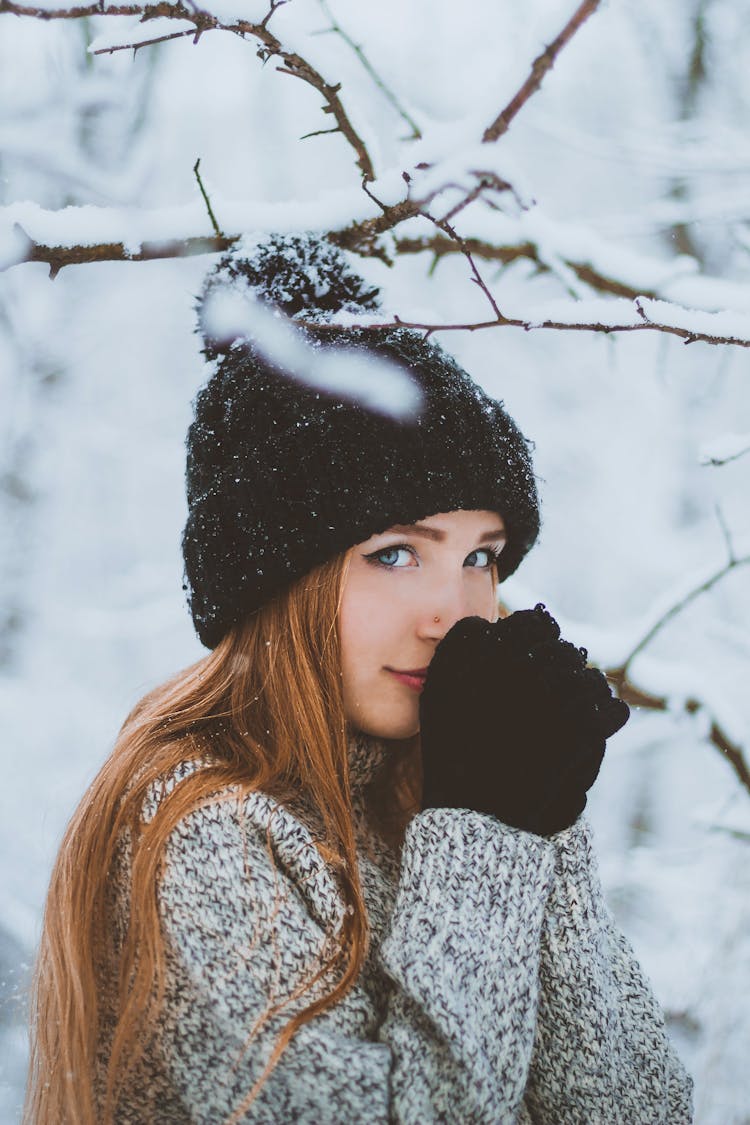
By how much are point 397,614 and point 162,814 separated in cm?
46

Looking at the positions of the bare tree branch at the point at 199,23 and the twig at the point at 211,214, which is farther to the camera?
the twig at the point at 211,214

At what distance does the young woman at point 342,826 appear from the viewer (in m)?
1.07

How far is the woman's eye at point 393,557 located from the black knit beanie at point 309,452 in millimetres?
75

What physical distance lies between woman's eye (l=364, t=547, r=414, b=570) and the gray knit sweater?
39cm

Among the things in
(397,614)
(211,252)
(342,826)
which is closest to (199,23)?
(211,252)

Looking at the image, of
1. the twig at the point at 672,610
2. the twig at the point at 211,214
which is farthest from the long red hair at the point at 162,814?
the twig at the point at 672,610

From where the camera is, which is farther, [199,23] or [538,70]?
[199,23]

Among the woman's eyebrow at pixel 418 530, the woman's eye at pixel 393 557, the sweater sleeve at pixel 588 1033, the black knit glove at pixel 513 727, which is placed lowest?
the sweater sleeve at pixel 588 1033

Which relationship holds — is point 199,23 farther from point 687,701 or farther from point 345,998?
point 687,701

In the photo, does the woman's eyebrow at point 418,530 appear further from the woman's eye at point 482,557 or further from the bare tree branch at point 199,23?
the bare tree branch at point 199,23

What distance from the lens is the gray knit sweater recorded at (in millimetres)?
1042

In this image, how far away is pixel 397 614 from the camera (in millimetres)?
1359

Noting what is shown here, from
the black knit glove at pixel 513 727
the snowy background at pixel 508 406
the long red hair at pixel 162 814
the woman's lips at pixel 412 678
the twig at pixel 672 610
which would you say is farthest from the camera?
the snowy background at pixel 508 406

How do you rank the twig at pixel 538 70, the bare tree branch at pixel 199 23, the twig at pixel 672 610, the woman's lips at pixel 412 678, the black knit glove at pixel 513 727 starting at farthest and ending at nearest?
the twig at pixel 672 610 → the woman's lips at pixel 412 678 → the black knit glove at pixel 513 727 → the bare tree branch at pixel 199 23 → the twig at pixel 538 70
